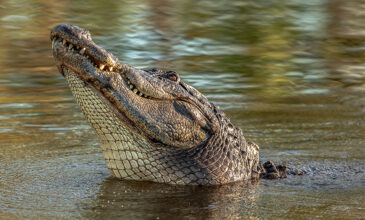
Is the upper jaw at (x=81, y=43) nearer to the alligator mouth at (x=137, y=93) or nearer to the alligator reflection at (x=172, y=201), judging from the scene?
the alligator mouth at (x=137, y=93)

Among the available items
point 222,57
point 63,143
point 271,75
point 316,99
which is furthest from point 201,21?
point 63,143

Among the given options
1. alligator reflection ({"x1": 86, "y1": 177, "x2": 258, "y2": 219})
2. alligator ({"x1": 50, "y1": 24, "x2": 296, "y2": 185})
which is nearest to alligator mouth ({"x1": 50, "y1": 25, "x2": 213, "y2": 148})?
alligator ({"x1": 50, "y1": 24, "x2": 296, "y2": 185})

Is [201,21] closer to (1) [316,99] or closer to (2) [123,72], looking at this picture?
(1) [316,99]

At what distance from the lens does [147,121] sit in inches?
178

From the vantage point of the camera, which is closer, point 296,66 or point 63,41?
point 63,41

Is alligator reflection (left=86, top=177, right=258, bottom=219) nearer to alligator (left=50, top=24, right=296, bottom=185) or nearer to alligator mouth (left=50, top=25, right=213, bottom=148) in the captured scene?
alligator (left=50, top=24, right=296, bottom=185)

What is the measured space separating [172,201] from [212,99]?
12.3 feet

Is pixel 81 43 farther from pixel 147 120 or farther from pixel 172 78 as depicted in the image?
pixel 172 78

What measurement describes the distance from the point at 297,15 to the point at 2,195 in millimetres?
10064

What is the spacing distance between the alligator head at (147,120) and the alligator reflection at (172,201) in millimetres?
89

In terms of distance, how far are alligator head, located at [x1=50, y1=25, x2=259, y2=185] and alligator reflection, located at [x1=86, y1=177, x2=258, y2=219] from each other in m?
0.09

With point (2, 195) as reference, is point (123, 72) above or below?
above

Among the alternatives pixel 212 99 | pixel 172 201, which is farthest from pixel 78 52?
pixel 212 99

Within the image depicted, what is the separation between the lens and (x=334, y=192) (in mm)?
4777
